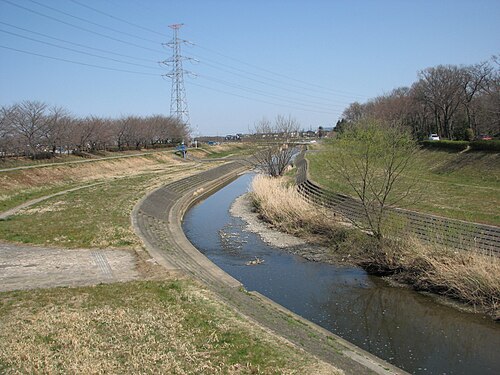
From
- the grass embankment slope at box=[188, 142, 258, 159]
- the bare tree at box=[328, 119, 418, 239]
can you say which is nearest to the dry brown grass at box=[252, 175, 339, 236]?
the bare tree at box=[328, 119, 418, 239]

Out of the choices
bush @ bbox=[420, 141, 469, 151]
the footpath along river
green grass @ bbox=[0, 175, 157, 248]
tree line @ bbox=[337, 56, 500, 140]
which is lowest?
the footpath along river

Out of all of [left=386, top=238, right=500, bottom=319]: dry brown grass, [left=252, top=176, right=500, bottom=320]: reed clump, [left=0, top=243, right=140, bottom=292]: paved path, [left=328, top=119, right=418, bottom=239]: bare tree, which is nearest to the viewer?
[left=386, top=238, right=500, bottom=319]: dry brown grass

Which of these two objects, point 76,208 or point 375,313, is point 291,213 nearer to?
point 375,313

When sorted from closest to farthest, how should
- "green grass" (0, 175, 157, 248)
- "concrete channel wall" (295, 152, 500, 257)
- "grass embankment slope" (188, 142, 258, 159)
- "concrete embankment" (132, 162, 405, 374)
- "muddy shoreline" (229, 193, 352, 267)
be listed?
"concrete embankment" (132, 162, 405, 374), "concrete channel wall" (295, 152, 500, 257), "green grass" (0, 175, 157, 248), "muddy shoreline" (229, 193, 352, 267), "grass embankment slope" (188, 142, 258, 159)

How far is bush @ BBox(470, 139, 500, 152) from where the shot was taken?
36906 millimetres

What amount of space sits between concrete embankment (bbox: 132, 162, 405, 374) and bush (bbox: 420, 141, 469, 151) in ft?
96.4

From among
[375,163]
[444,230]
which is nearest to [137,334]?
[444,230]

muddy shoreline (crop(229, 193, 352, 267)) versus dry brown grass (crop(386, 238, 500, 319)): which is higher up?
dry brown grass (crop(386, 238, 500, 319))

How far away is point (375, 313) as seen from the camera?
44.4 feet

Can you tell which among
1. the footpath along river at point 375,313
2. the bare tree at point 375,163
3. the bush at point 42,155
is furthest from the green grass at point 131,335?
the bush at point 42,155

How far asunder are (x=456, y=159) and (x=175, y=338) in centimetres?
3916

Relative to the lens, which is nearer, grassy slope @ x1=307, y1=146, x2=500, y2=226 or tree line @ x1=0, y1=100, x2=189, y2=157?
grassy slope @ x1=307, y1=146, x2=500, y2=226

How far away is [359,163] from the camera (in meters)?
19.8

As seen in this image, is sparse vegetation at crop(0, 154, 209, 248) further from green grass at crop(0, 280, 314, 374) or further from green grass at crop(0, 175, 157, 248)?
green grass at crop(0, 280, 314, 374)
